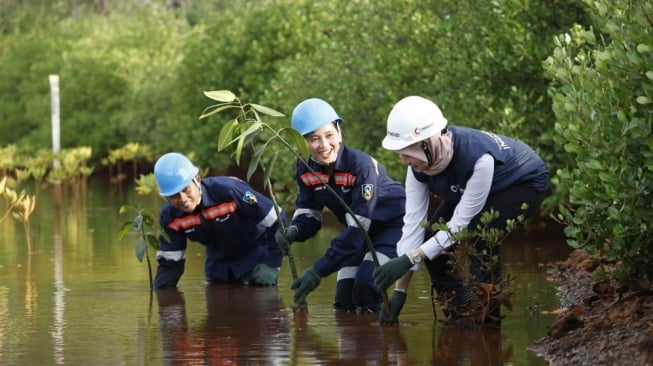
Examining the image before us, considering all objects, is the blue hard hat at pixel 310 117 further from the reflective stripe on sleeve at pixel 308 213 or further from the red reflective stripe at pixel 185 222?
the red reflective stripe at pixel 185 222

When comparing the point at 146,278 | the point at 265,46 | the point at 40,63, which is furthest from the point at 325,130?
the point at 40,63

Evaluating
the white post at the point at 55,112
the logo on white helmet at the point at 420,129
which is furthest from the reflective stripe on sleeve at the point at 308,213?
the white post at the point at 55,112

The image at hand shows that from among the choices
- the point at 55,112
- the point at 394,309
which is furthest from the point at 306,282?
the point at 55,112

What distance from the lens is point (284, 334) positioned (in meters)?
9.27

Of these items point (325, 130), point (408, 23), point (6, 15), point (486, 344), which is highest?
point (6, 15)

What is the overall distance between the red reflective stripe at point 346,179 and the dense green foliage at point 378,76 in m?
1.45

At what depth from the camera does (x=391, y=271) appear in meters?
8.75

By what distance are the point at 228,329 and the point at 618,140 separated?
2.91 metres

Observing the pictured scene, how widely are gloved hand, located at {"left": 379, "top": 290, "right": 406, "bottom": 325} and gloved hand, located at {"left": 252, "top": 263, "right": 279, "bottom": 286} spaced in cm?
277

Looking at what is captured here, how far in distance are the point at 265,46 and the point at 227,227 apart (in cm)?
1786

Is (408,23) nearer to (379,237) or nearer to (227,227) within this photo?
(227,227)

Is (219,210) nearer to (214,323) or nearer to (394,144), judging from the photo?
(214,323)

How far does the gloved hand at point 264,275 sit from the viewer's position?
12.1 m

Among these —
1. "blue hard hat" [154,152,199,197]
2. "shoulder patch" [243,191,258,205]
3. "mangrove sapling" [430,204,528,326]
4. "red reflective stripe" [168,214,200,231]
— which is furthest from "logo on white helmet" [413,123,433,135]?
"red reflective stripe" [168,214,200,231]
